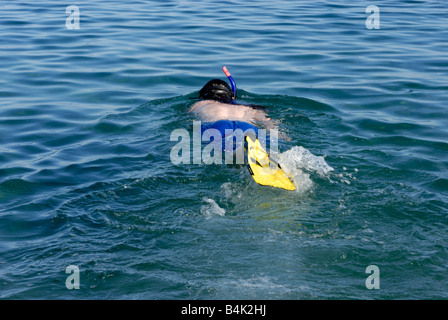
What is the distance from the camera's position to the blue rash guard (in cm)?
626

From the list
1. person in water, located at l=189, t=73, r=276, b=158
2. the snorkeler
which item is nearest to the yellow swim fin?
the snorkeler

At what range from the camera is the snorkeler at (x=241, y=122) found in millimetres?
5281

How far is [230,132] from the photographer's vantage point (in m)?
6.51

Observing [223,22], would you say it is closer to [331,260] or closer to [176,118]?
[176,118]

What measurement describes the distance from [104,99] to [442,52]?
6.60 metres

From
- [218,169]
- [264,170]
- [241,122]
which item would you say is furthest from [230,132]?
[264,170]

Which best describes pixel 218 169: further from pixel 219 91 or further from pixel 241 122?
pixel 219 91

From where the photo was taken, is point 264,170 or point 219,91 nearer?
point 264,170

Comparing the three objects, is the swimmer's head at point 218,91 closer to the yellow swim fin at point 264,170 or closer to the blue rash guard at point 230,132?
the blue rash guard at point 230,132

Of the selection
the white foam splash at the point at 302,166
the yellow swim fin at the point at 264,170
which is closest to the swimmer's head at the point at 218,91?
the white foam splash at the point at 302,166

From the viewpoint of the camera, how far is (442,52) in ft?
35.9

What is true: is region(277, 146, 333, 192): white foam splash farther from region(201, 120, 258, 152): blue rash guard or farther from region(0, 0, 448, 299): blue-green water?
region(201, 120, 258, 152): blue rash guard

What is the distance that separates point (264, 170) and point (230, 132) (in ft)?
4.29
